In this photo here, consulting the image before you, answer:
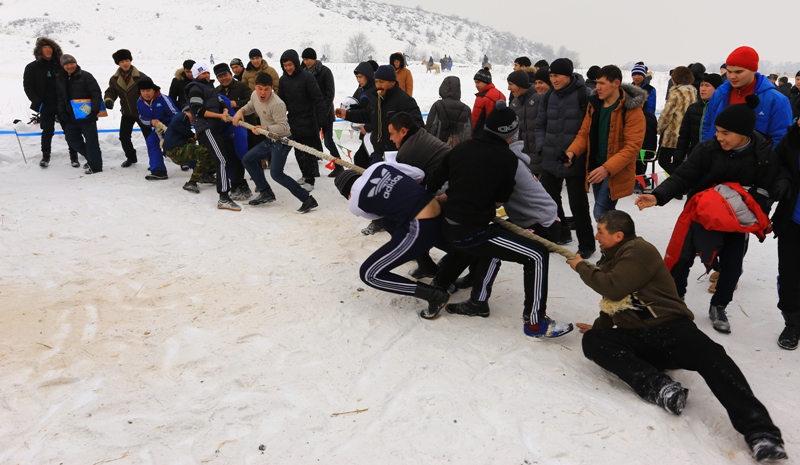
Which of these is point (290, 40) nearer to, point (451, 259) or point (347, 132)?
point (347, 132)

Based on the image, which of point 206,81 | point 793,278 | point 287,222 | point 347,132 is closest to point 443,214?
point 793,278

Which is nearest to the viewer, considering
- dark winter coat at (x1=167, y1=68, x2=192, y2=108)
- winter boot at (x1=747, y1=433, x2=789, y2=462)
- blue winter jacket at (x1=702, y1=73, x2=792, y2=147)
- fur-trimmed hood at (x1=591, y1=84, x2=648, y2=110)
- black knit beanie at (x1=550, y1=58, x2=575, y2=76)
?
winter boot at (x1=747, y1=433, x2=789, y2=462)

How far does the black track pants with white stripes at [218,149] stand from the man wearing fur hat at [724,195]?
5264 mm

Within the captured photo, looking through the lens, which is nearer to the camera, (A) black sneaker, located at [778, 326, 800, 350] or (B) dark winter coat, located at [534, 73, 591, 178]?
(A) black sneaker, located at [778, 326, 800, 350]

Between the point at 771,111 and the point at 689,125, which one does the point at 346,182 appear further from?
the point at 689,125

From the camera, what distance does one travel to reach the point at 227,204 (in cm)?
716

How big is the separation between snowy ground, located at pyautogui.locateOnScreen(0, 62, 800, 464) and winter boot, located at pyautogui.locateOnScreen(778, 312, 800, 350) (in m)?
0.08

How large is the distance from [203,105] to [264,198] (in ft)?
4.75

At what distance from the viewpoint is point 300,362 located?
369cm

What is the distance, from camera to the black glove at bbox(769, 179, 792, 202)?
376 cm

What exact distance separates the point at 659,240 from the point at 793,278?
7.44 ft

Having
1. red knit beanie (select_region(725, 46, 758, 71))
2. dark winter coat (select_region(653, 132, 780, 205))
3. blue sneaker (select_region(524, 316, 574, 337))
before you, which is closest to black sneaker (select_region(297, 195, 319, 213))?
blue sneaker (select_region(524, 316, 574, 337))

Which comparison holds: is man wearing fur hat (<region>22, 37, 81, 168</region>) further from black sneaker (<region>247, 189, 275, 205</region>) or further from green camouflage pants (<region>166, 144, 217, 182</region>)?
black sneaker (<region>247, 189, 275, 205</region>)

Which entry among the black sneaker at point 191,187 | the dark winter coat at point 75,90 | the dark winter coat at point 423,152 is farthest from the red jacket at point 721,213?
the dark winter coat at point 75,90
